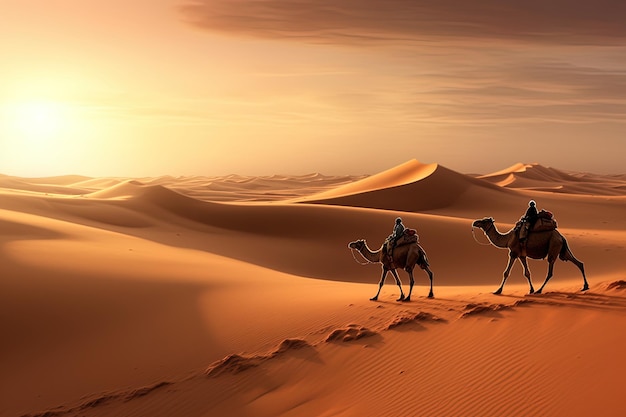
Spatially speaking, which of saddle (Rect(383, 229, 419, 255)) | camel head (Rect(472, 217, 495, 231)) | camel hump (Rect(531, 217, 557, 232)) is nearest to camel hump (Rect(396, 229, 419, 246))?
saddle (Rect(383, 229, 419, 255))

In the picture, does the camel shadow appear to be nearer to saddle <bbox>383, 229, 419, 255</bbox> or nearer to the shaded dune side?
saddle <bbox>383, 229, 419, 255</bbox>

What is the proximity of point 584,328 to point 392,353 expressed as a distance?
9.39ft

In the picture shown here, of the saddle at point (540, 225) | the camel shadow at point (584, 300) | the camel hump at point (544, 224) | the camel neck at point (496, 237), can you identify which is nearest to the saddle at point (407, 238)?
the camel neck at point (496, 237)

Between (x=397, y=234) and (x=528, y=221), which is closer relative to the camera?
(x=528, y=221)

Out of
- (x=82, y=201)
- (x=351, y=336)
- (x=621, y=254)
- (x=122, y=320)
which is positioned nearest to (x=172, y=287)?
(x=122, y=320)

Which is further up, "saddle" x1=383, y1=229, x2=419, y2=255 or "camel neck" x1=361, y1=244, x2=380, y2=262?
"saddle" x1=383, y1=229, x2=419, y2=255

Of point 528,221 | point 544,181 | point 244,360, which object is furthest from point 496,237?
point 544,181

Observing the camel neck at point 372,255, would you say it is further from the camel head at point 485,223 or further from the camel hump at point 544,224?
the camel hump at point 544,224

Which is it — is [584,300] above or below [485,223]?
below

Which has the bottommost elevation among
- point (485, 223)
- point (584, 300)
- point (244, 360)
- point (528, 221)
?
point (244, 360)

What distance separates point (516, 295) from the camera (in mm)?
11016

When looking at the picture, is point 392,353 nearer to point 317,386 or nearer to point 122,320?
point 317,386

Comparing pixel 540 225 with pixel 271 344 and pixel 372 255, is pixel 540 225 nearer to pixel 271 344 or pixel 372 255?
pixel 372 255

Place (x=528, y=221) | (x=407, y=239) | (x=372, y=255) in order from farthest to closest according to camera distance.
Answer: (x=372, y=255)
(x=407, y=239)
(x=528, y=221)
